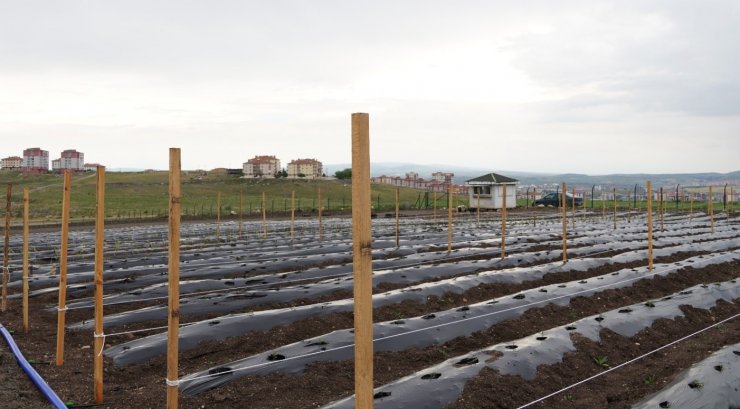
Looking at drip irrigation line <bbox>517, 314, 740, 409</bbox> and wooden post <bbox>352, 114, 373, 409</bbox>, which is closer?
wooden post <bbox>352, 114, 373, 409</bbox>

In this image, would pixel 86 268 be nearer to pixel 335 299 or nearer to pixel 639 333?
pixel 335 299

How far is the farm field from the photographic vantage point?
19.8 feet

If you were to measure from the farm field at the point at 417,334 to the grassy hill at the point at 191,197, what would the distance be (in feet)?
73.1

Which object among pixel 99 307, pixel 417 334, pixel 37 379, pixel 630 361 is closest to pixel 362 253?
pixel 99 307

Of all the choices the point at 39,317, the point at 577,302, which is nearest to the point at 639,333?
the point at 577,302

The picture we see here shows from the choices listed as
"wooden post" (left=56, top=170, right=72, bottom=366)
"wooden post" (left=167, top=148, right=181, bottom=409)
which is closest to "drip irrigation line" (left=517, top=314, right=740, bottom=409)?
"wooden post" (left=167, top=148, right=181, bottom=409)

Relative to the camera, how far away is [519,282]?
12477 millimetres

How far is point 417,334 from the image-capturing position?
805 cm

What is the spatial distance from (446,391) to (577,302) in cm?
582

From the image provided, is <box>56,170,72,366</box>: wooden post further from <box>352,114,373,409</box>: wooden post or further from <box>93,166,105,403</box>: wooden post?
<box>352,114,373,409</box>: wooden post

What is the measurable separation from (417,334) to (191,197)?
1163 inches

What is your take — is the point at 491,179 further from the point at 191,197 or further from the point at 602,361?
the point at 602,361

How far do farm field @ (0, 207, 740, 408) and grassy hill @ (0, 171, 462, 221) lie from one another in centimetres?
2228

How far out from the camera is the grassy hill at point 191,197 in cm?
4197
